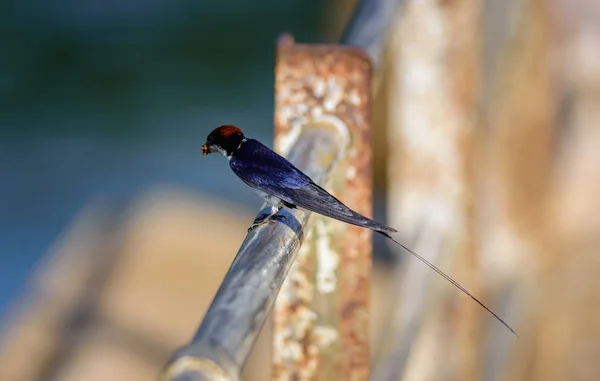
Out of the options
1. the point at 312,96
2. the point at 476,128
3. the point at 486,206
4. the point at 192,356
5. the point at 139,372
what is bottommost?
the point at 192,356

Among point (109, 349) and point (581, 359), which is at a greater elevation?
point (581, 359)

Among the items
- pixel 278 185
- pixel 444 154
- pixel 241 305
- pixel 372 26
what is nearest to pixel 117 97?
pixel 444 154

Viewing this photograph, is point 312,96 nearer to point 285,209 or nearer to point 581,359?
point 285,209

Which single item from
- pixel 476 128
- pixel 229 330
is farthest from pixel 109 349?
pixel 229 330

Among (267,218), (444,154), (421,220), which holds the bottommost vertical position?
(267,218)

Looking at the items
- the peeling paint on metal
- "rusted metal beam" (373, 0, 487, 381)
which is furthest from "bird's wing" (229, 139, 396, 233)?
"rusted metal beam" (373, 0, 487, 381)

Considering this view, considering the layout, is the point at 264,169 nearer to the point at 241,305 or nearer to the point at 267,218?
the point at 267,218

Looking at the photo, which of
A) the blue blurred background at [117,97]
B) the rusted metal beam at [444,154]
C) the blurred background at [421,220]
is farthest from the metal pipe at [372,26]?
the blue blurred background at [117,97]

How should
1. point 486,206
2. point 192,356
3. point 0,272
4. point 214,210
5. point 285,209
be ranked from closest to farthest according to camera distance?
point 192,356, point 285,209, point 486,206, point 214,210, point 0,272
